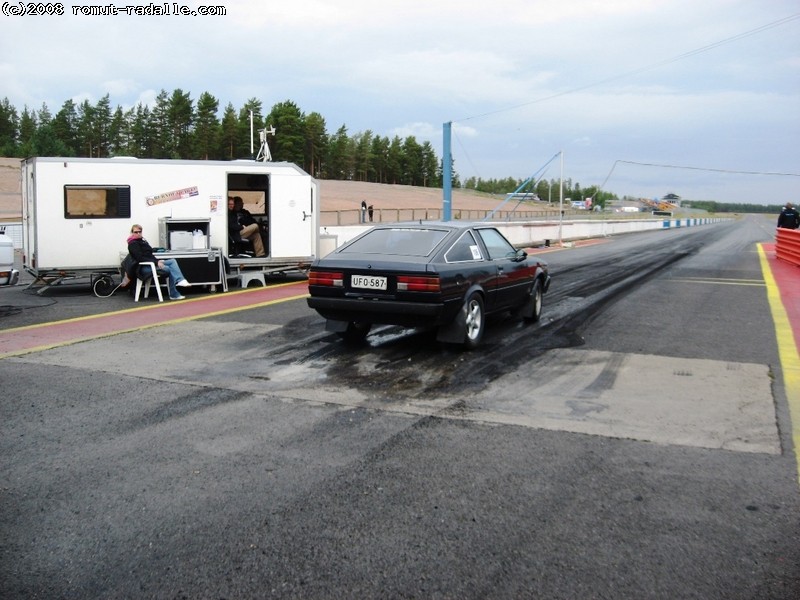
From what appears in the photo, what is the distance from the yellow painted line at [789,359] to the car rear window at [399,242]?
12.6 ft

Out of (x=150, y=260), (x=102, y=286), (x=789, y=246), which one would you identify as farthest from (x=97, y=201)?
(x=789, y=246)

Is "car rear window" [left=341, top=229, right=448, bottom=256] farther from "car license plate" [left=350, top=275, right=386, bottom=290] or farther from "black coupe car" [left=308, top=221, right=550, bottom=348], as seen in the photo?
"car license plate" [left=350, top=275, right=386, bottom=290]

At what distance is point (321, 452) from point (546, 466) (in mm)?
1483

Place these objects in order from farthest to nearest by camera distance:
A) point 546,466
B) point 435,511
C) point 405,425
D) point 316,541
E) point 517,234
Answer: point 517,234
point 405,425
point 546,466
point 435,511
point 316,541

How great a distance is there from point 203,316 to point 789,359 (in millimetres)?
7848

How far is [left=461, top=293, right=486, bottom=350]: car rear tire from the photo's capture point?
8.02 m

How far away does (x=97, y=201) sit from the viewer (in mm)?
13484

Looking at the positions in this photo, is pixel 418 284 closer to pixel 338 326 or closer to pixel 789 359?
pixel 338 326

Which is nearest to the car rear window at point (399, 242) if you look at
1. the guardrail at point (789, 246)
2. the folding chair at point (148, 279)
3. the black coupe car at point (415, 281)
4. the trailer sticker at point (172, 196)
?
the black coupe car at point (415, 281)

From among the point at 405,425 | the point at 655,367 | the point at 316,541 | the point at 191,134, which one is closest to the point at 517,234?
the point at 655,367

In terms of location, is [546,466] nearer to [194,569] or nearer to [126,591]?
[194,569]

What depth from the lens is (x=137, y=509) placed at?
3.94m

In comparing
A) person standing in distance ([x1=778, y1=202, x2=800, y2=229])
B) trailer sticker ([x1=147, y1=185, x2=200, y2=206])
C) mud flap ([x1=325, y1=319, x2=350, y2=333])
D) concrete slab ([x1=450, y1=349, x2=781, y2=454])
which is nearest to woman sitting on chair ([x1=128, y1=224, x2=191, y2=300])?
trailer sticker ([x1=147, y1=185, x2=200, y2=206])

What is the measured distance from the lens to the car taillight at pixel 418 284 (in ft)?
24.8
